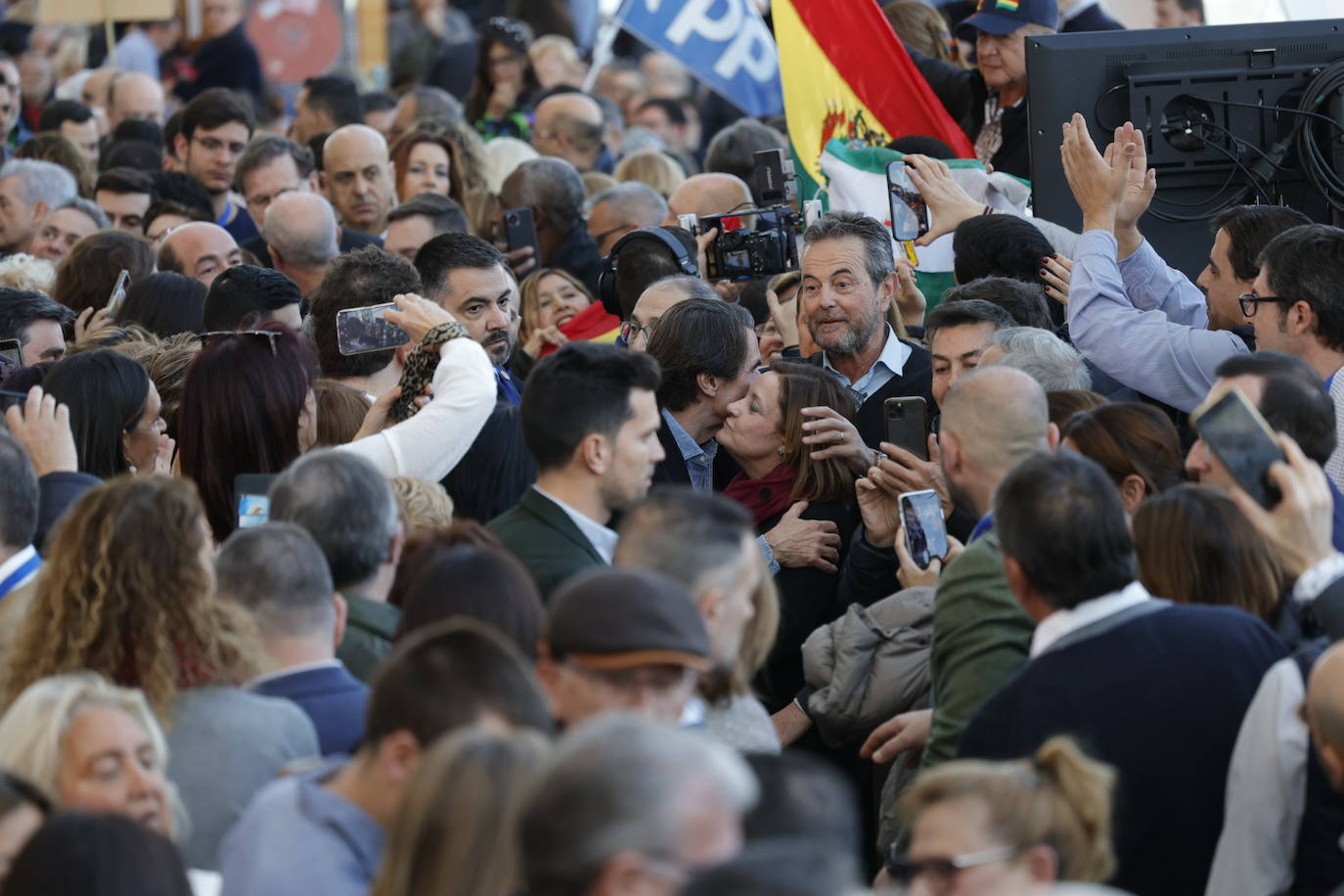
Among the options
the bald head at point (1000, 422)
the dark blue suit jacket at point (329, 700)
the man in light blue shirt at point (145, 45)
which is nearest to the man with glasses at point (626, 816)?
the dark blue suit jacket at point (329, 700)

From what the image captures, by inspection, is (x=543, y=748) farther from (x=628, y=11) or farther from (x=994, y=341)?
(x=628, y=11)

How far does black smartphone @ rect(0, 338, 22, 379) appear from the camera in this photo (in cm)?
607

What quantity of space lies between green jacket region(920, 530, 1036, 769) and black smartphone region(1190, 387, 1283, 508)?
0.52m

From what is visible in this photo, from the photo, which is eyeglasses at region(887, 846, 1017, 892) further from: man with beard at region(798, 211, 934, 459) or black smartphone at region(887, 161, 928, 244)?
black smartphone at region(887, 161, 928, 244)

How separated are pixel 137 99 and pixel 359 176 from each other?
11.6ft

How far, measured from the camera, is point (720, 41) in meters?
10.2

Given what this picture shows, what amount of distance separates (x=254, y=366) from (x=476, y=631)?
226 centimetres

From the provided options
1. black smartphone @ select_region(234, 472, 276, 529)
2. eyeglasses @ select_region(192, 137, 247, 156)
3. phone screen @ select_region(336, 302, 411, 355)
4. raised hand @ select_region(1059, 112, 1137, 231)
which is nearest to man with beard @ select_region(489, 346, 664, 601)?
black smartphone @ select_region(234, 472, 276, 529)

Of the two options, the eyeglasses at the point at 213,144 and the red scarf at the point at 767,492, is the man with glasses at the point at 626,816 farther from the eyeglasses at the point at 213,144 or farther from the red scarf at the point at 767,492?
the eyeglasses at the point at 213,144

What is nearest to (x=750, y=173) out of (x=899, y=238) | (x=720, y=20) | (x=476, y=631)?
(x=720, y=20)

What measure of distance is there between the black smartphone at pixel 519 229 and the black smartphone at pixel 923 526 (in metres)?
3.54

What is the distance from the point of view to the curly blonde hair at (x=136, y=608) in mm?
3586

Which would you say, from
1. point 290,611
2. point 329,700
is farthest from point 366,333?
point 329,700

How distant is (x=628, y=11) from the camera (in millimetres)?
9883
